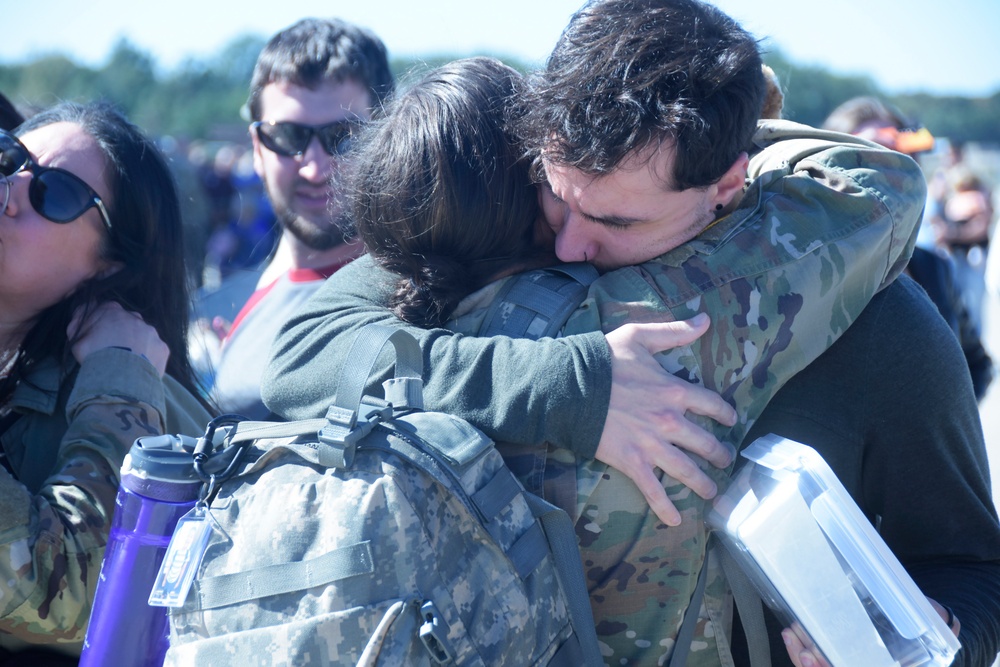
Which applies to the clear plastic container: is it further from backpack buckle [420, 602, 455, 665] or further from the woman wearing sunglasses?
the woman wearing sunglasses

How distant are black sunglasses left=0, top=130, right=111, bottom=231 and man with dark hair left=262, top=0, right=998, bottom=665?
97 centimetres

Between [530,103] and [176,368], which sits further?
[176,368]

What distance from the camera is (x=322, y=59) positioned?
329 centimetres

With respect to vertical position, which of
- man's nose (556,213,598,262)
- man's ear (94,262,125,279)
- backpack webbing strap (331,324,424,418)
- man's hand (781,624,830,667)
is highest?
man's nose (556,213,598,262)

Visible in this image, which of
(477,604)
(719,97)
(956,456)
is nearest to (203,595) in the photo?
(477,604)

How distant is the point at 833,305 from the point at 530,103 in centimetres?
65

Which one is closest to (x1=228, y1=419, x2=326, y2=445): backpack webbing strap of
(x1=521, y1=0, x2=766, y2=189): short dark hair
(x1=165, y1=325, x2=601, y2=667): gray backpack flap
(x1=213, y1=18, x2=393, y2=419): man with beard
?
(x1=165, y1=325, x2=601, y2=667): gray backpack flap

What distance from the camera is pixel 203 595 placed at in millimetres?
1276

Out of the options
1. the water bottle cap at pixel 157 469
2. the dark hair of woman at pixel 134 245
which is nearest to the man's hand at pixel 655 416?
the water bottle cap at pixel 157 469

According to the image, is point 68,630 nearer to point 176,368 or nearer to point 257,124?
point 176,368

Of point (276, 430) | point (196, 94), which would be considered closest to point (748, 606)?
point (276, 430)

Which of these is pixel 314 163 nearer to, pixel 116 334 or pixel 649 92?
pixel 116 334

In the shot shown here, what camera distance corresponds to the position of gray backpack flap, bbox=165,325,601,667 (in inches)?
48.1

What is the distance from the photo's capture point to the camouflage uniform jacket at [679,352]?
1437mm
